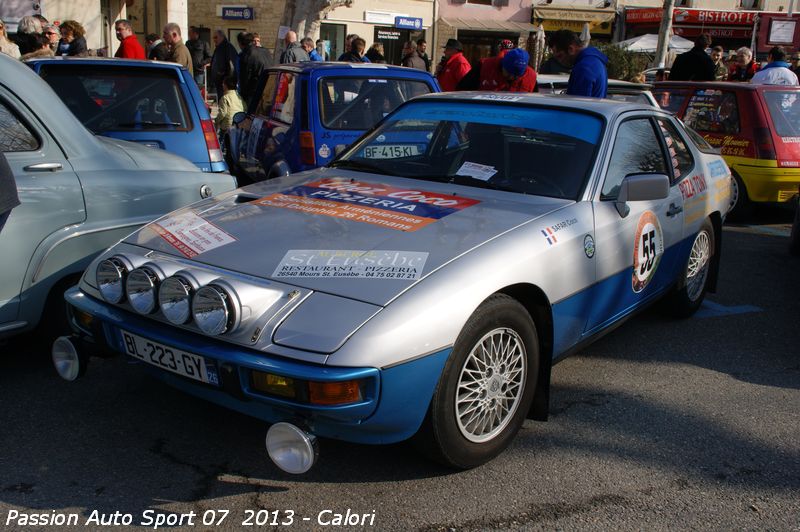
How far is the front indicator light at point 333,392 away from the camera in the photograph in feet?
8.35

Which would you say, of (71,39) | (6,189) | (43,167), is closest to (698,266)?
(43,167)

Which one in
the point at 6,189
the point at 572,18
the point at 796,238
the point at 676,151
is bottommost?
the point at 796,238

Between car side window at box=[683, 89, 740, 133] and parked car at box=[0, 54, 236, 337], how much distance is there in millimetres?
6732

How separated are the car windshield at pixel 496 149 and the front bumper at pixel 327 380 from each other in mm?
1425

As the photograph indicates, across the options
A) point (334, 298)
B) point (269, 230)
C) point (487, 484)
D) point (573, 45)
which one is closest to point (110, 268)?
point (269, 230)

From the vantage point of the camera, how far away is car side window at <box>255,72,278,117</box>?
308 inches

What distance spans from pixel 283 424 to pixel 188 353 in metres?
0.49

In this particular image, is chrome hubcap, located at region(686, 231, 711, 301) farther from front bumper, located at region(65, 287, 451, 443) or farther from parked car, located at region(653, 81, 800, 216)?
parked car, located at region(653, 81, 800, 216)

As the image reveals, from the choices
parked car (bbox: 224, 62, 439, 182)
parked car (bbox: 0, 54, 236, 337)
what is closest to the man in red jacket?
parked car (bbox: 224, 62, 439, 182)

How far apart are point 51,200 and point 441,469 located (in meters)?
2.27

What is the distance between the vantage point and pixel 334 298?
2.76 metres

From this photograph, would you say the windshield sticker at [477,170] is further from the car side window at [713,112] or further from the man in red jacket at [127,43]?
the man in red jacket at [127,43]

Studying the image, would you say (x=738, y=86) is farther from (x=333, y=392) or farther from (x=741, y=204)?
(x=333, y=392)

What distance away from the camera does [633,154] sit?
4.25 m
